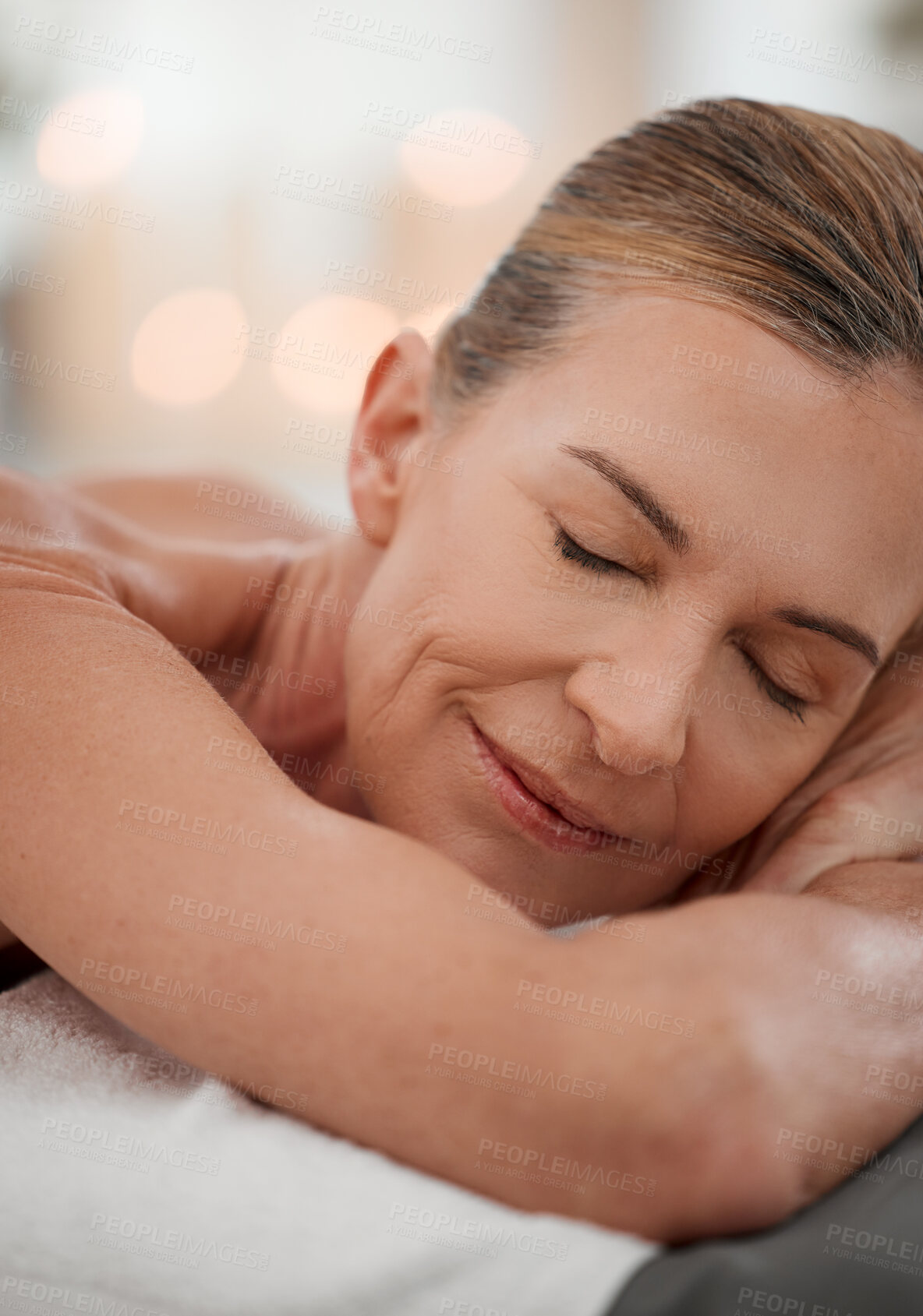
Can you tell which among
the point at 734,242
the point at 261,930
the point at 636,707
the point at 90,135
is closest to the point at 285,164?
the point at 90,135

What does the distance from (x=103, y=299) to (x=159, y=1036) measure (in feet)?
10.6

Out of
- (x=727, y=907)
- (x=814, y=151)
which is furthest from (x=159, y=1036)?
(x=814, y=151)

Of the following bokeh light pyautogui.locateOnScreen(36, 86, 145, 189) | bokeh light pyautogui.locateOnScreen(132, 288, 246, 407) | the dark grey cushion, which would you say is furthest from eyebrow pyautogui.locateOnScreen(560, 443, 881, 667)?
bokeh light pyautogui.locateOnScreen(36, 86, 145, 189)

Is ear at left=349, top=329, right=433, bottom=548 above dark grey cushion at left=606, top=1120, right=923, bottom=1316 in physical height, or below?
above

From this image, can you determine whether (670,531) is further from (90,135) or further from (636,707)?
(90,135)

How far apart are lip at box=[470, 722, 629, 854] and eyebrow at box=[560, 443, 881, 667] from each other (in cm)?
23

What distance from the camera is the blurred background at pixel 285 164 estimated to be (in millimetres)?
2848

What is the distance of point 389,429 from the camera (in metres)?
1.16

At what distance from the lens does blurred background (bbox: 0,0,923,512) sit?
9.34ft

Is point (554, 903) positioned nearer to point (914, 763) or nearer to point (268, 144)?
point (914, 763)

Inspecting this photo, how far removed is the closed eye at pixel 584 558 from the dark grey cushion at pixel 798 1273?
478 mm

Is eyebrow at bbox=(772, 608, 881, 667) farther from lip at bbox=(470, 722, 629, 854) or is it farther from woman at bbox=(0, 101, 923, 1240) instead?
lip at bbox=(470, 722, 629, 854)

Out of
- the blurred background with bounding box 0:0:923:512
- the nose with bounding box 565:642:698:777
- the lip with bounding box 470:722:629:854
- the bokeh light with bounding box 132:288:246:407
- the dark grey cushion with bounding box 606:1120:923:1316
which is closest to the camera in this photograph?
the dark grey cushion with bounding box 606:1120:923:1316

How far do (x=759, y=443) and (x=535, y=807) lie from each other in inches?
13.8
